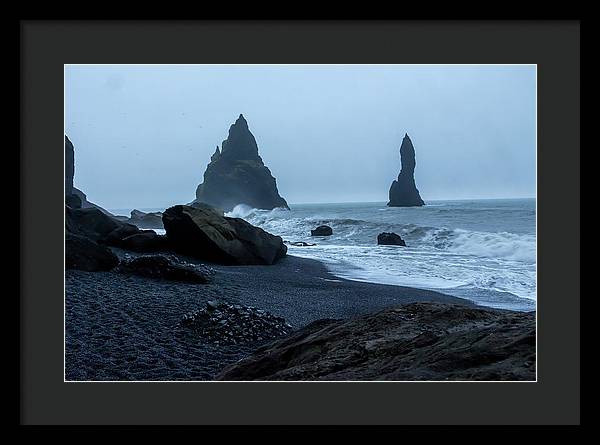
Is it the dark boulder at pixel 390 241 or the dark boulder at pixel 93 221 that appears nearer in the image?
the dark boulder at pixel 93 221

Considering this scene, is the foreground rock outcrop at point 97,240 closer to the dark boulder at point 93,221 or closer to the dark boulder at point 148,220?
the dark boulder at point 93,221

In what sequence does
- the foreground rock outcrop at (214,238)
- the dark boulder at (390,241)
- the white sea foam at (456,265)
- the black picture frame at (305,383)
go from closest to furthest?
the black picture frame at (305,383) < the white sea foam at (456,265) < the foreground rock outcrop at (214,238) < the dark boulder at (390,241)

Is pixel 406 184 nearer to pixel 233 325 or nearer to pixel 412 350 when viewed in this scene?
pixel 233 325

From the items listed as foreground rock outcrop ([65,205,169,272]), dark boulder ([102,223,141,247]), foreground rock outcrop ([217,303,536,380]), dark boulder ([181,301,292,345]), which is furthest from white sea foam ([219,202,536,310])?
dark boulder ([102,223,141,247])

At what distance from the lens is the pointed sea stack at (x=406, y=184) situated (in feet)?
193

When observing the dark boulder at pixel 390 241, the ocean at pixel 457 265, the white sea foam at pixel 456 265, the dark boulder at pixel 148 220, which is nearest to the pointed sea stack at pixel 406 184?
the dark boulder at pixel 148 220

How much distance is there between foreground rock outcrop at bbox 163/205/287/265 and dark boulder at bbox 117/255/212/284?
2469 mm

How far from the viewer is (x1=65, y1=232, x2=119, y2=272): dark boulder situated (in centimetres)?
812

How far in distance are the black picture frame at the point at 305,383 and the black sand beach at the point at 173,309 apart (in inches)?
80.5

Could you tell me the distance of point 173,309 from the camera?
602cm

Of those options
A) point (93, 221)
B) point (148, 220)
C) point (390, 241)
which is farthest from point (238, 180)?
point (93, 221)
